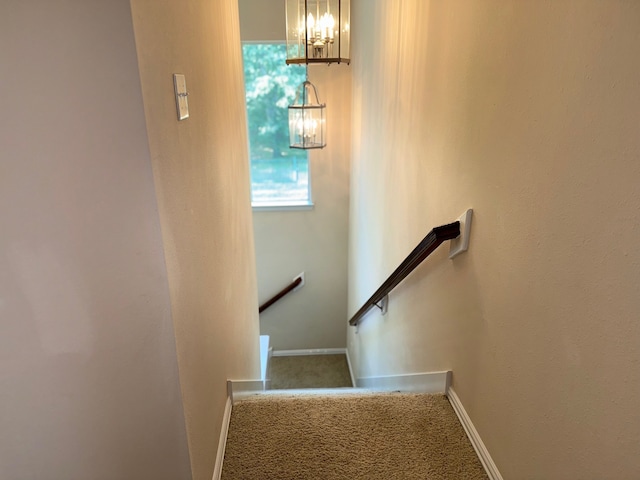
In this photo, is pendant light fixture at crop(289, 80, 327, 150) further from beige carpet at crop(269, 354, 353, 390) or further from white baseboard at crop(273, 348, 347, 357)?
white baseboard at crop(273, 348, 347, 357)

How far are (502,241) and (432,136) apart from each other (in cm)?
80

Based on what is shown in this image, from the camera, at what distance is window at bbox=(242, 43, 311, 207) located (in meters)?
4.79

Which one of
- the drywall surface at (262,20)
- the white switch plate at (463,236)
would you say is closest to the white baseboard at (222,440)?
the white switch plate at (463,236)

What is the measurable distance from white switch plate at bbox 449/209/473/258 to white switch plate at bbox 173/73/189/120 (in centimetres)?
101

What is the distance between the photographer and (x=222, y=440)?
170 cm

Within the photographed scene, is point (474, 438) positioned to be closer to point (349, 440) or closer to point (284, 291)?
point (349, 440)

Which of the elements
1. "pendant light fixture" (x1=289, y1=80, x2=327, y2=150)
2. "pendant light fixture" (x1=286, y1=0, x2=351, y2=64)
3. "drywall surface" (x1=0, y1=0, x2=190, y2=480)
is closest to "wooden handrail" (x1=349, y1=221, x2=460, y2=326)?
"drywall surface" (x1=0, y1=0, x2=190, y2=480)

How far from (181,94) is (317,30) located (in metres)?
2.38

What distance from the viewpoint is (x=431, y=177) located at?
202cm

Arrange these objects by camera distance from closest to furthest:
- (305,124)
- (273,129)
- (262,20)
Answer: (305,124), (262,20), (273,129)

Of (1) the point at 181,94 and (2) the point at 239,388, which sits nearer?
(1) the point at 181,94

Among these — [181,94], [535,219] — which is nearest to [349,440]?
[535,219]

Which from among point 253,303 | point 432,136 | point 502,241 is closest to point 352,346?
point 253,303

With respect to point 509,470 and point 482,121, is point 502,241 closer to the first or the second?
point 482,121
